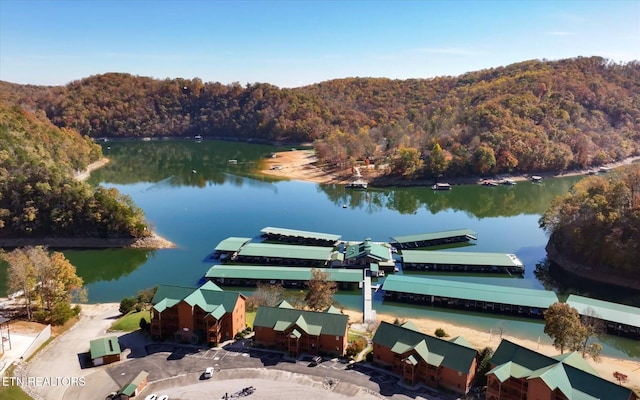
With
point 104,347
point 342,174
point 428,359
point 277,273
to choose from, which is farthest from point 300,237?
point 342,174

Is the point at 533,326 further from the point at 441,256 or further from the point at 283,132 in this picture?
the point at 283,132

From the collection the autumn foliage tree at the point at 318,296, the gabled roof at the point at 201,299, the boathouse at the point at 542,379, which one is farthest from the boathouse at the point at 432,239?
the boathouse at the point at 542,379

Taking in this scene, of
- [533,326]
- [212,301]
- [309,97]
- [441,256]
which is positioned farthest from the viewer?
[309,97]

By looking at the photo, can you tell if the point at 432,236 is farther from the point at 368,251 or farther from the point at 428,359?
the point at 428,359

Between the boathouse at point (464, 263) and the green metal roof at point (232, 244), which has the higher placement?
the green metal roof at point (232, 244)

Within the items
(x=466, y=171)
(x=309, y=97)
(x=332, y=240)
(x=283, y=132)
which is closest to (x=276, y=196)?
(x=332, y=240)

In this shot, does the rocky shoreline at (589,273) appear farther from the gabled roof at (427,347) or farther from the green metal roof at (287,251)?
the gabled roof at (427,347)
